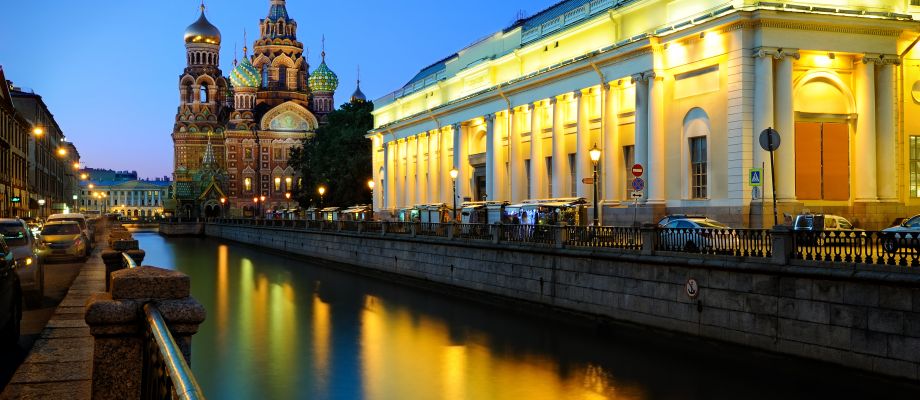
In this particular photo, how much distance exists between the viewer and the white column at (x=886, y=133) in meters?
34.1

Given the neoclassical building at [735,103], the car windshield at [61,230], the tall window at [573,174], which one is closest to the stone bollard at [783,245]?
the neoclassical building at [735,103]

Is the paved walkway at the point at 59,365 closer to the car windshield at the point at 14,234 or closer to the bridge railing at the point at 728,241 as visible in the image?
the car windshield at the point at 14,234

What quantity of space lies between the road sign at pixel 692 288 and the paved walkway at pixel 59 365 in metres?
13.8

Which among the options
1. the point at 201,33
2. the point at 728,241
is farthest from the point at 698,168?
the point at 201,33

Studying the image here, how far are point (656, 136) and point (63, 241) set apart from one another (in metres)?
24.8

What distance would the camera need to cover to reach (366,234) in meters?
49.6

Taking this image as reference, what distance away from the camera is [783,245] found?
62.1 ft

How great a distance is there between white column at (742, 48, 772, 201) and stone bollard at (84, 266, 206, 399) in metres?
29.2

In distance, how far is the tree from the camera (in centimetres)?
8675

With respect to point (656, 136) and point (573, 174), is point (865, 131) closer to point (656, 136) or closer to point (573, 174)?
point (656, 136)

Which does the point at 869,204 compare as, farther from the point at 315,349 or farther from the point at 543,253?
the point at 315,349

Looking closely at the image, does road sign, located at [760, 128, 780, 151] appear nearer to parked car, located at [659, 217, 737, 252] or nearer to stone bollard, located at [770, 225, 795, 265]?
parked car, located at [659, 217, 737, 252]

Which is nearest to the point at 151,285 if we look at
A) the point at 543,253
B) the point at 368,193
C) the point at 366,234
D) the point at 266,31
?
the point at 543,253

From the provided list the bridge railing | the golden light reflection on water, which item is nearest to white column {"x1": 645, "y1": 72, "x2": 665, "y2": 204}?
the bridge railing
